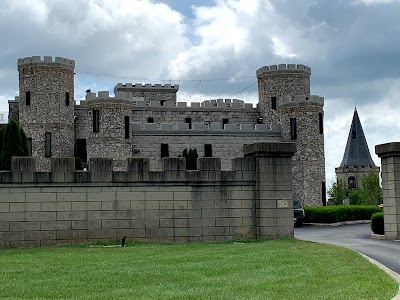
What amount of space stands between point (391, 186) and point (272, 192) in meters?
3.68

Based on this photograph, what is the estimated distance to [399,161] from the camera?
2134 cm

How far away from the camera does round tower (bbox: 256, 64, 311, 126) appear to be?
225 ft

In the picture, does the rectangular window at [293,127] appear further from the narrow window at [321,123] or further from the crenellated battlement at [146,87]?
the crenellated battlement at [146,87]

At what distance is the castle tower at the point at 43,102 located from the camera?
6225 centimetres

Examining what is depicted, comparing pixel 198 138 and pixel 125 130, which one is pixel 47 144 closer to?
pixel 125 130

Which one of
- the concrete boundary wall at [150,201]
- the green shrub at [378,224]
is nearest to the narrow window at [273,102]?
the green shrub at [378,224]

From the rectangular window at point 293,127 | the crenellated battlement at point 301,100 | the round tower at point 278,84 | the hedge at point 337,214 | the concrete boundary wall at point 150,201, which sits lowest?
the hedge at point 337,214

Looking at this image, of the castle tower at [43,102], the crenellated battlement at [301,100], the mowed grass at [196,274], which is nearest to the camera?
the mowed grass at [196,274]

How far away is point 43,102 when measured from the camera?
62.4 meters

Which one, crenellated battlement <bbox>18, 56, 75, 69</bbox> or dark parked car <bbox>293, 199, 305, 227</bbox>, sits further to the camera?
crenellated battlement <bbox>18, 56, 75, 69</bbox>

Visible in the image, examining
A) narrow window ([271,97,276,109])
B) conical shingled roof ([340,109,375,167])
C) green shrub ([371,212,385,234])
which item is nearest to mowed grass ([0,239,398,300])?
green shrub ([371,212,385,234])

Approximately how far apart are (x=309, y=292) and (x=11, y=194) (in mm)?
11398

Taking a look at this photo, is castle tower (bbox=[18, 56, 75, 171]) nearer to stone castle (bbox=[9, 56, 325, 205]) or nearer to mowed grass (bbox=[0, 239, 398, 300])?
stone castle (bbox=[9, 56, 325, 205])

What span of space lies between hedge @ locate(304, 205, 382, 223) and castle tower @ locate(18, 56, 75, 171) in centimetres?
3055
